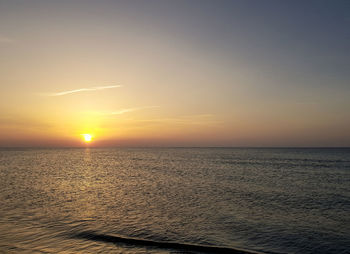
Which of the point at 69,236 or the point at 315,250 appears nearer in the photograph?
the point at 315,250

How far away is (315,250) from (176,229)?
8433mm

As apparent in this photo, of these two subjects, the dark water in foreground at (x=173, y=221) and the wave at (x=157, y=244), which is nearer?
the wave at (x=157, y=244)

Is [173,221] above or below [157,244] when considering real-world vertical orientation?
below

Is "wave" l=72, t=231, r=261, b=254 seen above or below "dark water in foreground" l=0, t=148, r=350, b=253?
above

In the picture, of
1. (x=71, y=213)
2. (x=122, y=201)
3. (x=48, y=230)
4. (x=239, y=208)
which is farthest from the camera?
(x=122, y=201)

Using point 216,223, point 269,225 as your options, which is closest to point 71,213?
point 216,223

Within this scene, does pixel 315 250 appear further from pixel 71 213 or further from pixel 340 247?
pixel 71 213

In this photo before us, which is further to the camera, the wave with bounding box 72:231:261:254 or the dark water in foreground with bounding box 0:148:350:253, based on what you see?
the dark water in foreground with bounding box 0:148:350:253

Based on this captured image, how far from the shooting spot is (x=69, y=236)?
15.1m

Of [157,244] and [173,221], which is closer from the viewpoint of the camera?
[157,244]

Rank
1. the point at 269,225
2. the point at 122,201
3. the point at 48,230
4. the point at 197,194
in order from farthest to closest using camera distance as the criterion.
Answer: the point at 197,194 < the point at 122,201 < the point at 269,225 < the point at 48,230

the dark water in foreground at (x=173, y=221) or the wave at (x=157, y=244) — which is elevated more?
the wave at (x=157, y=244)

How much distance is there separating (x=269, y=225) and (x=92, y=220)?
13472mm

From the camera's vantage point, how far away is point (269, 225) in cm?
1762
